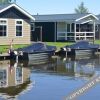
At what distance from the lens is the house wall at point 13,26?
40.7 metres

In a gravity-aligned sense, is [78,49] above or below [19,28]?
below

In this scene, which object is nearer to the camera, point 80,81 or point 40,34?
point 80,81

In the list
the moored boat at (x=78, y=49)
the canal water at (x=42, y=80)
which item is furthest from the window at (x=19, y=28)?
the canal water at (x=42, y=80)

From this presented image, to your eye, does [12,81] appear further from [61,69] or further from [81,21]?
[81,21]

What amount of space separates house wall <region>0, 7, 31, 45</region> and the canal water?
35.4 ft

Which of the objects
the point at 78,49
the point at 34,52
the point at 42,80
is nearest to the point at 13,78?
the point at 42,80

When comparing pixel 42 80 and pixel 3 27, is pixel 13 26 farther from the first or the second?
pixel 42 80

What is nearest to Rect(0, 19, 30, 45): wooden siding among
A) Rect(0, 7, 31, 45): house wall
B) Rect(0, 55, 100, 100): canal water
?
Rect(0, 7, 31, 45): house wall

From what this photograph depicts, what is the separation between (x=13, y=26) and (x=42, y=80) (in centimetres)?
2178

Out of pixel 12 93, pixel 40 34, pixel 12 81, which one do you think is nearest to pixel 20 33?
pixel 40 34

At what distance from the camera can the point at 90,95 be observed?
15789 mm

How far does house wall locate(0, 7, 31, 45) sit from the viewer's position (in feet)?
134

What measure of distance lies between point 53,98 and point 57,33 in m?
36.8

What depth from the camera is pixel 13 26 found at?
41.5 m
